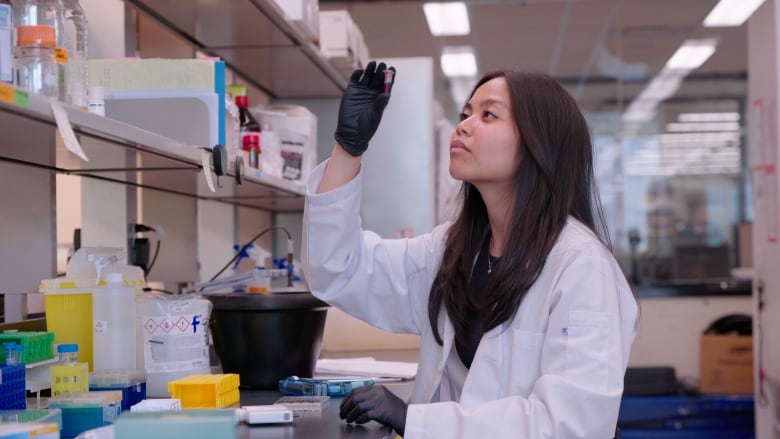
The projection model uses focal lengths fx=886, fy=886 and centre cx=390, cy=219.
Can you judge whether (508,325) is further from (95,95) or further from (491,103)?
(95,95)

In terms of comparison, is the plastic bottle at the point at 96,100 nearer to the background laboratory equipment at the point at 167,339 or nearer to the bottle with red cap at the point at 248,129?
the background laboratory equipment at the point at 167,339

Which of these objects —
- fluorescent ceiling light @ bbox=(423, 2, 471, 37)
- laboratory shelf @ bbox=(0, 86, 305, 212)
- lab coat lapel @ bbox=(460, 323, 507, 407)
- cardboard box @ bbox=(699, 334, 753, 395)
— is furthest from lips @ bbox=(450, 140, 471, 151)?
fluorescent ceiling light @ bbox=(423, 2, 471, 37)

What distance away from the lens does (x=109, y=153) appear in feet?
5.38

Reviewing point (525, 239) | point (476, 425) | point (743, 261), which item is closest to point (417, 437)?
point (476, 425)

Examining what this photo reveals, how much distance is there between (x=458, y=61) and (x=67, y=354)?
6.43 metres

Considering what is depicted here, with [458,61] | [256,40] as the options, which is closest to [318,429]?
[256,40]

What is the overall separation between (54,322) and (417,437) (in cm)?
69

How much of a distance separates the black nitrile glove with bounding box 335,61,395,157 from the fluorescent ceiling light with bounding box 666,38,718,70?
6.11m

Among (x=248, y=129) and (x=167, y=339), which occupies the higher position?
(x=248, y=129)

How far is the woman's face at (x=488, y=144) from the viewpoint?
1.81m

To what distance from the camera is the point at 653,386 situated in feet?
16.2

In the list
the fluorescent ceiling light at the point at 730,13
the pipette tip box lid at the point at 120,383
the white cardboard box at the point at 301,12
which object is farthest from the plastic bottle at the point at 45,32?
the fluorescent ceiling light at the point at 730,13

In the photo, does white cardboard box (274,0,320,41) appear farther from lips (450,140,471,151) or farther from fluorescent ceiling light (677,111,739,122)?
fluorescent ceiling light (677,111,739,122)

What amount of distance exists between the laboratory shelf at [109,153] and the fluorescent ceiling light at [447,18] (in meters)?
3.86
